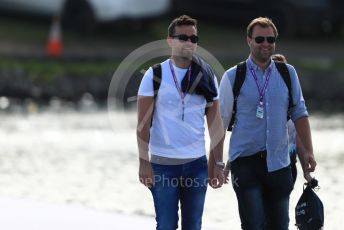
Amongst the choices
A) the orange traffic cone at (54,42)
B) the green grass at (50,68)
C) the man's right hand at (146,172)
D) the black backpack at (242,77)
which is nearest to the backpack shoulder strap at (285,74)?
the black backpack at (242,77)

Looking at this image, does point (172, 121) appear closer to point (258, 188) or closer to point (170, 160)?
point (170, 160)

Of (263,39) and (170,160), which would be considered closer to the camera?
(170,160)

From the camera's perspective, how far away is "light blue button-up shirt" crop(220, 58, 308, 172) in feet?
21.1

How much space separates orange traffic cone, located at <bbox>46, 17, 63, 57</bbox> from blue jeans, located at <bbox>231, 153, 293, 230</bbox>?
13.4m

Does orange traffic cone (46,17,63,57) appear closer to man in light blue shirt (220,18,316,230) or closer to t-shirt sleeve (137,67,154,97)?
man in light blue shirt (220,18,316,230)

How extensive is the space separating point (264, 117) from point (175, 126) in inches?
20.5

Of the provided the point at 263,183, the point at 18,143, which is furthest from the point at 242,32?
the point at 263,183

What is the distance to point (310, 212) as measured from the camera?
669 cm

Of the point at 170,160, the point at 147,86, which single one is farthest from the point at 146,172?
the point at 147,86

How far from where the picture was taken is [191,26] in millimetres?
6289

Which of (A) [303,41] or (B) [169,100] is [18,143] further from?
(A) [303,41]

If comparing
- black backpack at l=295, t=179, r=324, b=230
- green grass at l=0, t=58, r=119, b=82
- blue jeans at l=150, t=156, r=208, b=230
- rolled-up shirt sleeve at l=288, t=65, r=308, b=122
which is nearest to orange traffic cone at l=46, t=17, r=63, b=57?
green grass at l=0, t=58, r=119, b=82

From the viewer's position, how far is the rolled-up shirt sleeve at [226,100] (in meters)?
6.48

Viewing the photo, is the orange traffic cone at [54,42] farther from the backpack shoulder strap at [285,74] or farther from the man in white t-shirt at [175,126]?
the man in white t-shirt at [175,126]
